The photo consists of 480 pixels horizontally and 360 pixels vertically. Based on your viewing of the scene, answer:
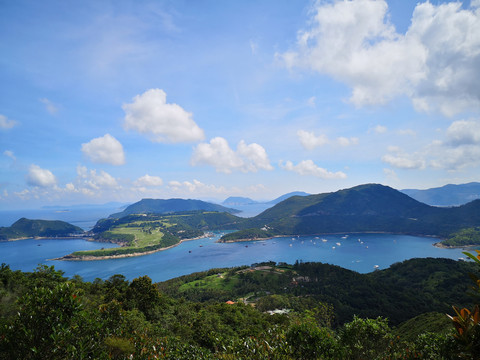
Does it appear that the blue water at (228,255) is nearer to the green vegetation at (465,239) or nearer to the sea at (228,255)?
the sea at (228,255)

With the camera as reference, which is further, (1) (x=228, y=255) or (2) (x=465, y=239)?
(2) (x=465, y=239)

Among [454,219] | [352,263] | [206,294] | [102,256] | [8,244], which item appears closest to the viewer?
[206,294]

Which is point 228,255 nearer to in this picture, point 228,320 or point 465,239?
point 228,320

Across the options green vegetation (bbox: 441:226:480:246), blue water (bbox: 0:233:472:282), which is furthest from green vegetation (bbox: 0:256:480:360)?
green vegetation (bbox: 441:226:480:246)

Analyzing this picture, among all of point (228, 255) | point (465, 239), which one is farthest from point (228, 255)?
point (465, 239)

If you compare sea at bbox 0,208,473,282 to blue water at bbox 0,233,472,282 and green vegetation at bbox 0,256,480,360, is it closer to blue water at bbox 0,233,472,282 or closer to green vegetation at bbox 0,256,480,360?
blue water at bbox 0,233,472,282

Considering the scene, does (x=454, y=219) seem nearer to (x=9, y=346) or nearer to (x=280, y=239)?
(x=280, y=239)

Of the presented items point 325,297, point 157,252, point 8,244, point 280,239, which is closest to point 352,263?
point 325,297
